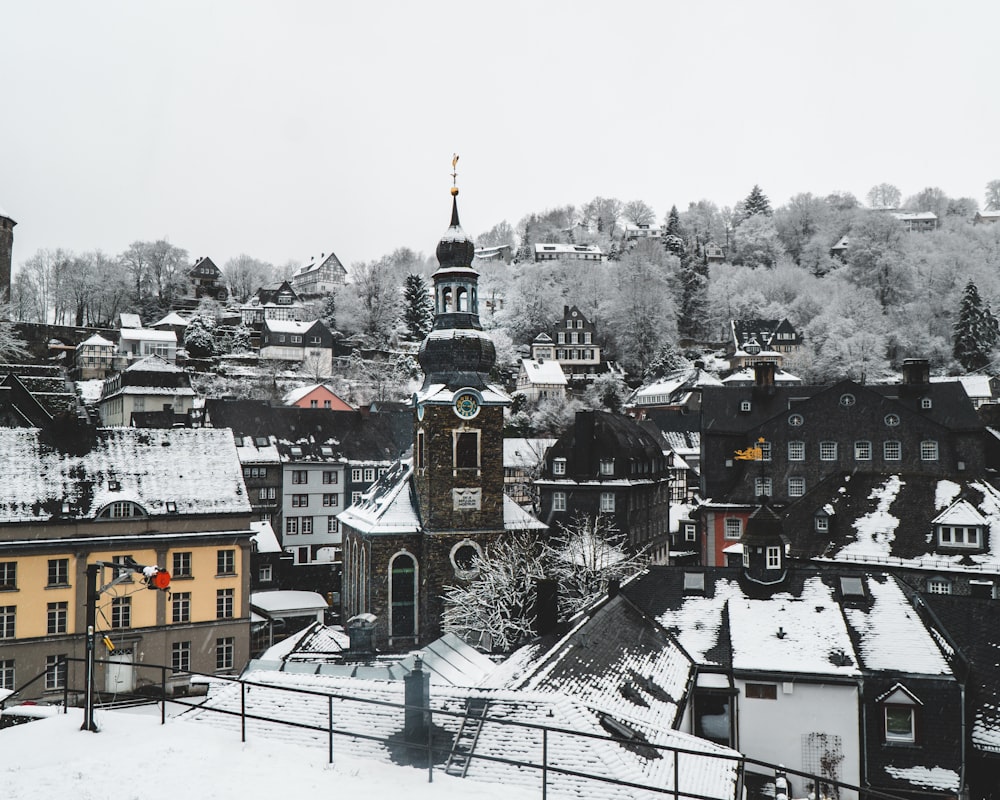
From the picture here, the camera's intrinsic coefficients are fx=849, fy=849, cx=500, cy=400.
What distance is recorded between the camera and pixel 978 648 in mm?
22875

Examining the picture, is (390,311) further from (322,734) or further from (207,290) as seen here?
(322,734)

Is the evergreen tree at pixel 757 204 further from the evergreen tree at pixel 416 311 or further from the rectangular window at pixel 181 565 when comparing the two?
the rectangular window at pixel 181 565

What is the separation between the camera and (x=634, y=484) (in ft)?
154

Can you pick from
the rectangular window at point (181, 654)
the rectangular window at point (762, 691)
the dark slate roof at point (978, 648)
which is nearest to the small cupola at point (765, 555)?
the rectangular window at point (762, 691)

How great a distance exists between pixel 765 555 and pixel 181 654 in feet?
69.4

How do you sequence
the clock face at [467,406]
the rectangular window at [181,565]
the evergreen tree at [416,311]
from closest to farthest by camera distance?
the rectangular window at [181,565]
the clock face at [467,406]
the evergreen tree at [416,311]

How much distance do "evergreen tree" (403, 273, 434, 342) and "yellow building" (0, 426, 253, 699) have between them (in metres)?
78.1

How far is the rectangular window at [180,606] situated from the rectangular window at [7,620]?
198 inches

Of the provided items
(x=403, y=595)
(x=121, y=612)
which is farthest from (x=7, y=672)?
(x=403, y=595)

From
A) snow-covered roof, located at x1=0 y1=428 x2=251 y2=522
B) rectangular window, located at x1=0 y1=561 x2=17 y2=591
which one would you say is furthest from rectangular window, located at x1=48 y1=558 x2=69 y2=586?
snow-covered roof, located at x1=0 y1=428 x2=251 y2=522

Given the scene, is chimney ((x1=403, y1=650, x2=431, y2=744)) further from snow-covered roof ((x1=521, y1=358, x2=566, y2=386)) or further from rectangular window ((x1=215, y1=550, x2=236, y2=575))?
snow-covered roof ((x1=521, y1=358, x2=566, y2=386))

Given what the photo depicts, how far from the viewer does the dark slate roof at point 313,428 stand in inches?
2244

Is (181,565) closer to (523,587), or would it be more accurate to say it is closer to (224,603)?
(224,603)

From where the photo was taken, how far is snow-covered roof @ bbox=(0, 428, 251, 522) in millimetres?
30078
